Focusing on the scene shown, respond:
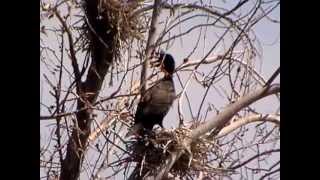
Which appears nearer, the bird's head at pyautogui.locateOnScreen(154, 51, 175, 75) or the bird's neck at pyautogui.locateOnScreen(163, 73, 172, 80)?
the bird's head at pyautogui.locateOnScreen(154, 51, 175, 75)

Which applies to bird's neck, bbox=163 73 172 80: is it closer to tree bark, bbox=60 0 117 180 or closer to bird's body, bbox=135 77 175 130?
bird's body, bbox=135 77 175 130

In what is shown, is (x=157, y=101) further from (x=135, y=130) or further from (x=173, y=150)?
(x=173, y=150)

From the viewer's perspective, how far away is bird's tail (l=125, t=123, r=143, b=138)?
454 cm

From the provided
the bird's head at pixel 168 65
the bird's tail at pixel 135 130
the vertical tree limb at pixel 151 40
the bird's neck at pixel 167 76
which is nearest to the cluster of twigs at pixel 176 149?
the bird's tail at pixel 135 130

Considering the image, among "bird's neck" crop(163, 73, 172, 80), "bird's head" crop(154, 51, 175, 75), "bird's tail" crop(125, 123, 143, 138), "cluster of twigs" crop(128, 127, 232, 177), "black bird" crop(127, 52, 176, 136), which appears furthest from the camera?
"bird's neck" crop(163, 73, 172, 80)

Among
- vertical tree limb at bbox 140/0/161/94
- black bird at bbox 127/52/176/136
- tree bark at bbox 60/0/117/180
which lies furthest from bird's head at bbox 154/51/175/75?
vertical tree limb at bbox 140/0/161/94

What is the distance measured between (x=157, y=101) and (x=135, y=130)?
538 millimetres

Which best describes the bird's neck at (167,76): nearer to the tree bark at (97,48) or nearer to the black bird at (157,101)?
the black bird at (157,101)

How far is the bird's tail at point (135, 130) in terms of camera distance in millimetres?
4543

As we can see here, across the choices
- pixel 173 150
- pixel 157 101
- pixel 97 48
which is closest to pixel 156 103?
pixel 157 101

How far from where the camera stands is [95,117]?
4152mm

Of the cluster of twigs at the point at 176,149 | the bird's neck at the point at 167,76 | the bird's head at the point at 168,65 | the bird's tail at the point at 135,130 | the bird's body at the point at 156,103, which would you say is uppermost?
the bird's head at the point at 168,65
